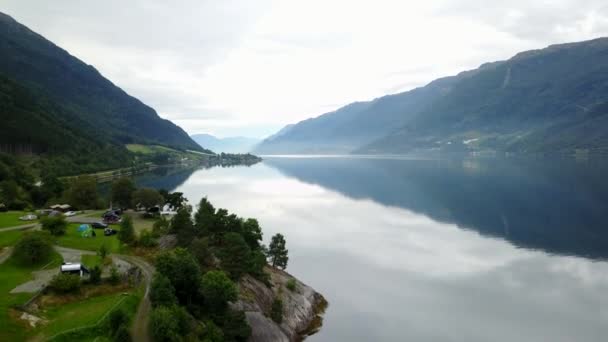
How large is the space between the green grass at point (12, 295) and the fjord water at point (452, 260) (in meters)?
26.5

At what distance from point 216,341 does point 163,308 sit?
503 centimetres

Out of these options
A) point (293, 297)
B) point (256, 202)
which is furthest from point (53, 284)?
point (256, 202)

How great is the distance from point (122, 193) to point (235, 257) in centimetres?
4350

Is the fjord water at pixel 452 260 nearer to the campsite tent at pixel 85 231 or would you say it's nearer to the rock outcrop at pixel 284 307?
the rock outcrop at pixel 284 307

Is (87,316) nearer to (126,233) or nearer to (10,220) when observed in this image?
(126,233)

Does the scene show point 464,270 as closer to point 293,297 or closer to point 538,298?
point 538,298

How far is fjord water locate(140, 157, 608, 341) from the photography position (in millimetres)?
47656

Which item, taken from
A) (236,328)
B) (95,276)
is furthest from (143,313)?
(95,276)

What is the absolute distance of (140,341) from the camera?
30328mm

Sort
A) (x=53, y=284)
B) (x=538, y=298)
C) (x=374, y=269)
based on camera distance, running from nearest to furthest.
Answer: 1. (x=53, y=284)
2. (x=538, y=298)
3. (x=374, y=269)

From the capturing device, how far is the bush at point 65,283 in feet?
119

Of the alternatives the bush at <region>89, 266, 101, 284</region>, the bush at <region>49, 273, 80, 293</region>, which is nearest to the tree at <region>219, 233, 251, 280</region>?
the bush at <region>89, 266, 101, 284</region>

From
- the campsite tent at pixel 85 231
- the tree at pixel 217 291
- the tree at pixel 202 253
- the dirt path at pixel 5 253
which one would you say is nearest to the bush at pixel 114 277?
the tree at pixel 217 291

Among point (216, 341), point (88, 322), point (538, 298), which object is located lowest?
point (538, 298)
